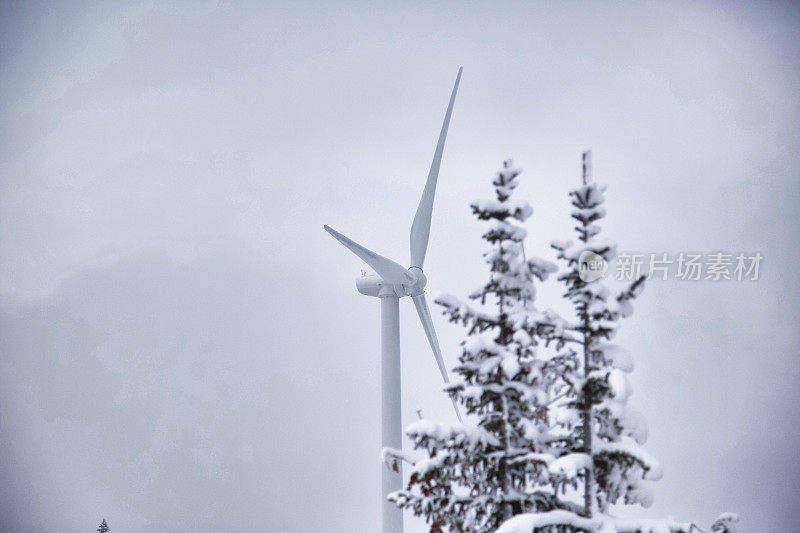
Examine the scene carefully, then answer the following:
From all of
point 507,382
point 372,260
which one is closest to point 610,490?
point 507,382

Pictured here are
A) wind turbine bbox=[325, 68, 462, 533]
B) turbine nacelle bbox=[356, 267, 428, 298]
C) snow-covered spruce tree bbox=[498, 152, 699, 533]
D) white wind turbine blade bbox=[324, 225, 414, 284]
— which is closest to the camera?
snow-covered spruce tree bbox=[498, 152, 699, 533]

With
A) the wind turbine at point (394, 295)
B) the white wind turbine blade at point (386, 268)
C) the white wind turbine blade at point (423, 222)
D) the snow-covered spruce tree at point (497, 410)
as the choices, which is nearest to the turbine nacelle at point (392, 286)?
the wind turbine at point (394, 295)

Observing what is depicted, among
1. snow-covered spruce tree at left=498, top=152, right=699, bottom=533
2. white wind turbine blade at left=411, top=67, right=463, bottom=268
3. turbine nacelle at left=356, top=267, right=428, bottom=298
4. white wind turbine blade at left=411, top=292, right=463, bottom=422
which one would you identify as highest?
white wind turbine blade at left=411, top=67, right=463, bottom=268

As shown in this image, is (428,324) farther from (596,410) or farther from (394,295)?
(596,410)

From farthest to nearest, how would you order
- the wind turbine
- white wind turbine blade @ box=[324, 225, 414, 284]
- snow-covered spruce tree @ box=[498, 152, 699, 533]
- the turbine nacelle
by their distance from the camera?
the turbine nacelle < white wind turbine blade @ box=[324, 225, 414, 284] < the wind turbine < snow-covered spruce tree @ box=[498, 152, 699, 533]

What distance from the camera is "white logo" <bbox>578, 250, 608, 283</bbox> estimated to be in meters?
14.7

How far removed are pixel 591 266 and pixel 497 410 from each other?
3.46 meters

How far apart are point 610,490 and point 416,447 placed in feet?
12.4

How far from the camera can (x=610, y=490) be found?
1510 centimetres

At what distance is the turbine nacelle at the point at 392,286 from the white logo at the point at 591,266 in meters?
28.3

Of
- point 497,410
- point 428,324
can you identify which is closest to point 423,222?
point 428,324

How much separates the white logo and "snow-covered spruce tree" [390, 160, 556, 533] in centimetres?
122

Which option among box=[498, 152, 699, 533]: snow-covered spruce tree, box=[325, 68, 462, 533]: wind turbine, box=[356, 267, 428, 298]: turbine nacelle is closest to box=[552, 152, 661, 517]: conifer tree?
box=[498, 152, 699, 533]: snow-covered spruce tree

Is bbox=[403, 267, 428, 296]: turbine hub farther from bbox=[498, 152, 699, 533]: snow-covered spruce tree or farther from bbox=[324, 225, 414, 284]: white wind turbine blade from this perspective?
bbox=[498, 152, 699, 533]: snow-covered spruce tree
